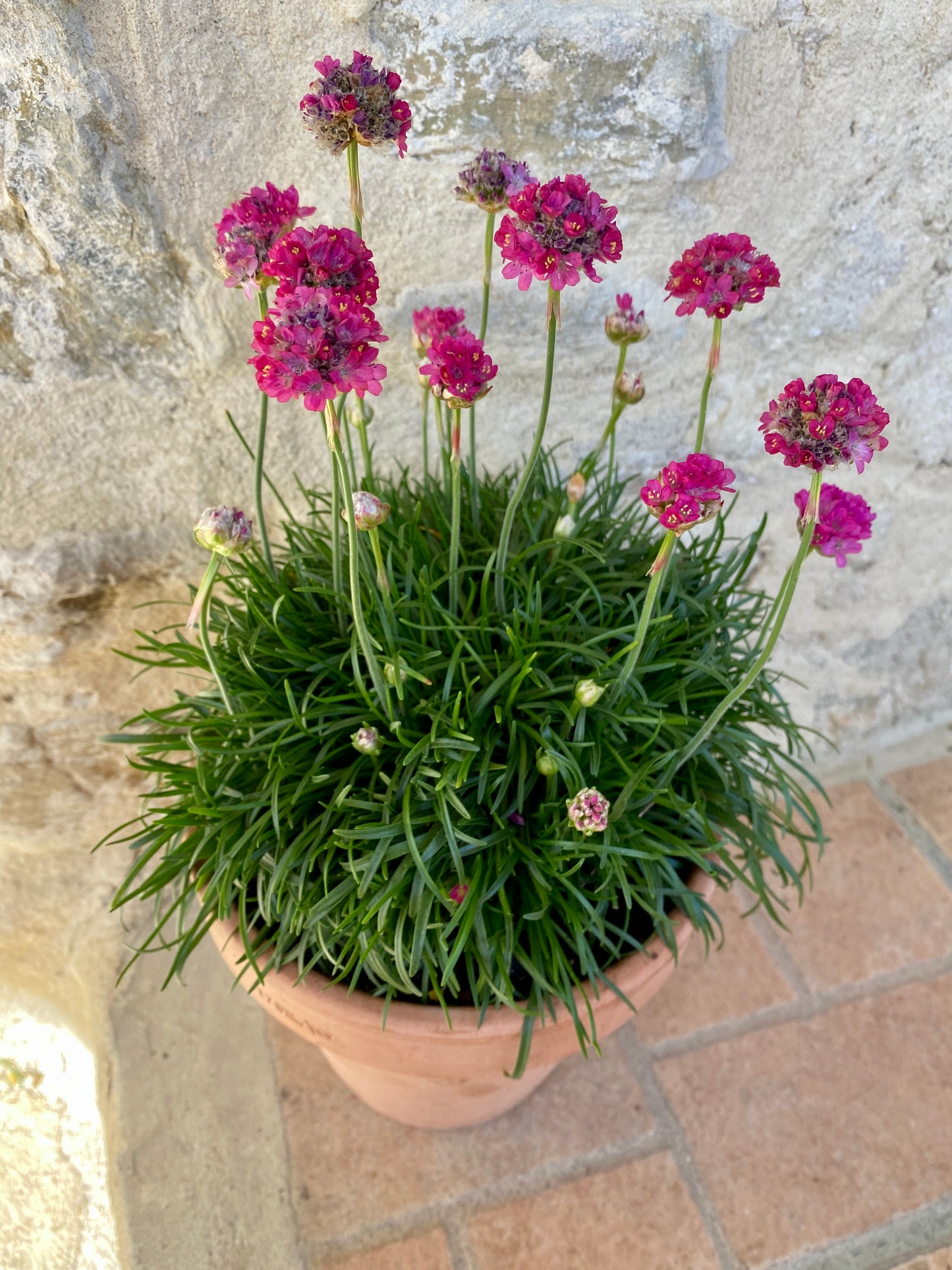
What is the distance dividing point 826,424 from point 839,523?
0.19 metres

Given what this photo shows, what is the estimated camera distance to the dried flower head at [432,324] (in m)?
0.88

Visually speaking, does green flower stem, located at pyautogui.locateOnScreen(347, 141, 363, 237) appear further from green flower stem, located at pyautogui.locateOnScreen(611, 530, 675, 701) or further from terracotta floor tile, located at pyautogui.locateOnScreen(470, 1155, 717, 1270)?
terracotta floor tile, located at pyautogui.locateOnScreen(470, 1155, 717, 1270)

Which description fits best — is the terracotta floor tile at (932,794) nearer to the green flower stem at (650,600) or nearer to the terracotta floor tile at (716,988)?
the terracotta floor tile at (716,988)

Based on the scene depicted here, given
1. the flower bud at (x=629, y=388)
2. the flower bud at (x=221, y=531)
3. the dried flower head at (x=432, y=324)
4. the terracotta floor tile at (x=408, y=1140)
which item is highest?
the dried flower head at (x=432, y=324)

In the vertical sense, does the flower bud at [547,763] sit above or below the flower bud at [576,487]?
below

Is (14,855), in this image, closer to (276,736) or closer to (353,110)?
(276,736)

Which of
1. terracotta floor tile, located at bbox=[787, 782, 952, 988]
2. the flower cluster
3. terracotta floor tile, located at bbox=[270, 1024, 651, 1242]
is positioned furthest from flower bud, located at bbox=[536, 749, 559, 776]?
terracotta floor tile, located at bbox=[787, 782, 952, 988]

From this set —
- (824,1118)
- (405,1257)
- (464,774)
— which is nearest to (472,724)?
(464,774)

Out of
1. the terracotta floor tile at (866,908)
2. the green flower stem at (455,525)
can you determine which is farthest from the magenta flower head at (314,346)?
the terracotta floor tile at (866,908)

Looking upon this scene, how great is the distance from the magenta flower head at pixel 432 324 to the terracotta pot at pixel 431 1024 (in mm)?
603

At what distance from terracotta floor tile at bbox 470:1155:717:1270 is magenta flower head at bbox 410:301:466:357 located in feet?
3.22

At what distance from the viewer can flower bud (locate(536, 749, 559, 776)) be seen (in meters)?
0.83

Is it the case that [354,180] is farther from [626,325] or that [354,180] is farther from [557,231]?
[626,325]

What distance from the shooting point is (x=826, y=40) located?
40.2 inches
